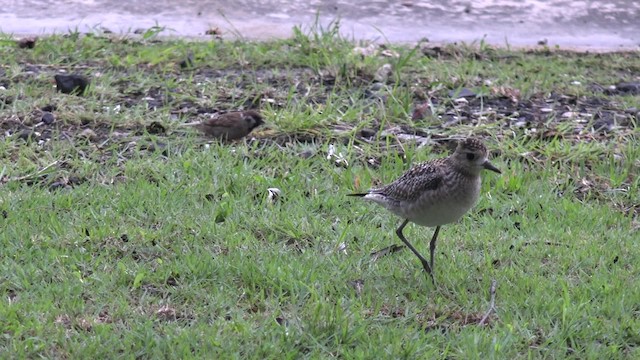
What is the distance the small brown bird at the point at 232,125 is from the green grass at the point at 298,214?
124mm

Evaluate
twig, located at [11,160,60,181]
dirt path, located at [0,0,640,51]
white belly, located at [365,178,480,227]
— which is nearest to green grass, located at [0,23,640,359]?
twig, located at [11,160,60,181]

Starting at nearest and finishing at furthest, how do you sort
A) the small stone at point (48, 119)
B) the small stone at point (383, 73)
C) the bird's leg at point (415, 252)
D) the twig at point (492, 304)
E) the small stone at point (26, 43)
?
the twig at point (492, 304) → the bird's leg at point (415, 252) → the small stone at point (48, 119) → the small stone at point (383, 73) → the small stone at point (26, 43)

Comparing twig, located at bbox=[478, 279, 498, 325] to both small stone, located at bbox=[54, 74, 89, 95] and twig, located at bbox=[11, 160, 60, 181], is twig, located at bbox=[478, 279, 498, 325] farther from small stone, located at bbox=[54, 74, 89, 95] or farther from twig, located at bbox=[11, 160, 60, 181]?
small stone, located at bbox=[54, 74, 89, 95]

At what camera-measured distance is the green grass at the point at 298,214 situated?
5.41 meters

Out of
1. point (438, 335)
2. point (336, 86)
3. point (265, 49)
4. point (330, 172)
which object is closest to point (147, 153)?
point (330, 172)

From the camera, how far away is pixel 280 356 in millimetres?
5160

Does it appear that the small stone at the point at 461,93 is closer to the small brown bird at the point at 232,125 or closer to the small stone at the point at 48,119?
the small brown bird at the point at 232,125

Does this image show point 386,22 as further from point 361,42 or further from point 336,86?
point 336,86

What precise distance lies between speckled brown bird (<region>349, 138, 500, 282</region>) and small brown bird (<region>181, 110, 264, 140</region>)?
2.20 meters

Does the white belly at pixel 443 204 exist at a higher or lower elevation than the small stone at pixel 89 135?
higher

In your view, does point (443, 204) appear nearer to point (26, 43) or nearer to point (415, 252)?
point (415, 252)

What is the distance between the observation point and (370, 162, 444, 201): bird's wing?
6.01 meters

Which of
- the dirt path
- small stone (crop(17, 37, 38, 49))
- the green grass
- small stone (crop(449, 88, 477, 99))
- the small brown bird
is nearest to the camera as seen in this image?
the green grass

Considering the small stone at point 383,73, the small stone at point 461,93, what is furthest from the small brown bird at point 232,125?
the small stone at point 461,93
